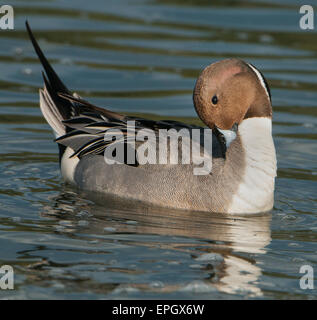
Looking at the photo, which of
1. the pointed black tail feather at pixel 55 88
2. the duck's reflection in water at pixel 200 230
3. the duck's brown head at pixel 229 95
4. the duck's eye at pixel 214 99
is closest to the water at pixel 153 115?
the duck's reflection in water at pixel 200 230

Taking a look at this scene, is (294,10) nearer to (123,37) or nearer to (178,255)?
(123,37)

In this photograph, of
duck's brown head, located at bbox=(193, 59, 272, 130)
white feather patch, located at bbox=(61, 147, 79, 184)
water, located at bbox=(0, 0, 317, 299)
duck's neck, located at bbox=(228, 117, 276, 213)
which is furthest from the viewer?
white feather patch, located at bbox=(61, 147, 79, 184)

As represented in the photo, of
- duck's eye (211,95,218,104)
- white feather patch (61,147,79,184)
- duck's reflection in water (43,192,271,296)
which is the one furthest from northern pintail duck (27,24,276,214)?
white feather patch (61,147,79,184)

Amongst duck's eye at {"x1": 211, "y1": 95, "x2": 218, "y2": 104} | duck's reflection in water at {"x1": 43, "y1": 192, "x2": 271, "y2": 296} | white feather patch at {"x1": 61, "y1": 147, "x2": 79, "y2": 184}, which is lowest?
duck's reflection in water at {"x1": 43, "y1": 192, "x2": 271, "y2": 296}

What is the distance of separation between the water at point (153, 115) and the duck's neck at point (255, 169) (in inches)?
5.2

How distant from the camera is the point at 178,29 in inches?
529

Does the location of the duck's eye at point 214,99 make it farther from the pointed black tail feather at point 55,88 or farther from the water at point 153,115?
the pointed black tail feather at point 55,88

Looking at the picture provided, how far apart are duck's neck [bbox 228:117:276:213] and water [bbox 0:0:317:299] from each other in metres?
0.13

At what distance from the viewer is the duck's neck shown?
22.4ft

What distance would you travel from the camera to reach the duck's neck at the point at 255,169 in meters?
6.83

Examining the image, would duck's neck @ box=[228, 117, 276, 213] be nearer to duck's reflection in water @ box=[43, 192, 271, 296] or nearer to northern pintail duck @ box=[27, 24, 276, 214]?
northern pintail duck @ box=[27, 24, 276, 214]

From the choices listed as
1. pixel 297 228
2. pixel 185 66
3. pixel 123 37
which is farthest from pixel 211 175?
pixel 123 37

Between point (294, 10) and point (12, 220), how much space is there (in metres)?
8.91

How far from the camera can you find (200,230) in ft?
21.1
